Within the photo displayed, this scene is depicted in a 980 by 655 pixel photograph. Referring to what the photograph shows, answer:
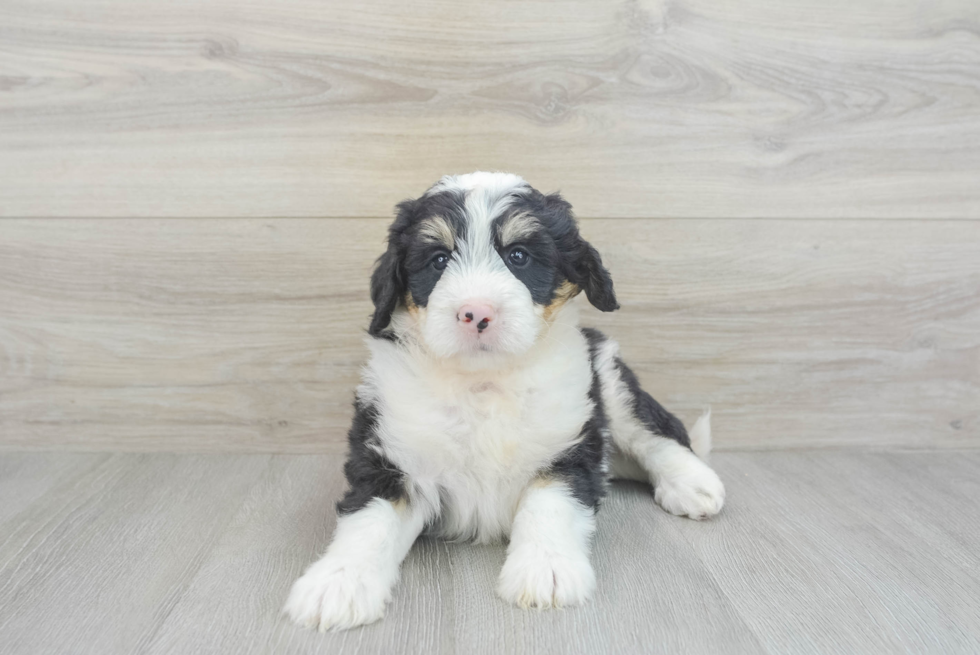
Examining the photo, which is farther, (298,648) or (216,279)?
(216,279)

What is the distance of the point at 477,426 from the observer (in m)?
1.56

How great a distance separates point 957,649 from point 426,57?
1.88 meters

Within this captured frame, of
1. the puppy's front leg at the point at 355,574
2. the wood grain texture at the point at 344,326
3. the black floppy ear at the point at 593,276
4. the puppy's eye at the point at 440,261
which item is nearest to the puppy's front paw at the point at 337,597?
the puppy's front leg at the point at 355,574

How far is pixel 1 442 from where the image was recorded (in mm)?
2268

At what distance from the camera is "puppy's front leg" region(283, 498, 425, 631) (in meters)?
1.27

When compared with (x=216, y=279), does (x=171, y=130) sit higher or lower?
higher

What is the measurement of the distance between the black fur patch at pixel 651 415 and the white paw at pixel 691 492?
4.1 inches

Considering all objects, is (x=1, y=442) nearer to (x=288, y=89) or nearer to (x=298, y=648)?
(x=288, y=89)

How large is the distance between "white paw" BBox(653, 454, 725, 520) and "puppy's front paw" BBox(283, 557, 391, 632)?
2.64 feet

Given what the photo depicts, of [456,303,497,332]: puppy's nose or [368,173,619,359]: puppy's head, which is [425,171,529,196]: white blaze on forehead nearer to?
[368,173,619,359]: puppy's head

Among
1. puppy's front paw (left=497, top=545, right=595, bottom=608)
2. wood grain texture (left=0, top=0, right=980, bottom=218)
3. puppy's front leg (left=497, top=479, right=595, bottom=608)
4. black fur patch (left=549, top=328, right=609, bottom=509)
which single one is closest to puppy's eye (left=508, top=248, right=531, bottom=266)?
black fur patch (left=549, top=328, right=609, bottom=509)

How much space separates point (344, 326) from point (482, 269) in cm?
89

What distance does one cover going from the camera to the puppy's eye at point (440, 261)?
4.90ft

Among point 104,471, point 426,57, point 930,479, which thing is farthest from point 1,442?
point 930,479
